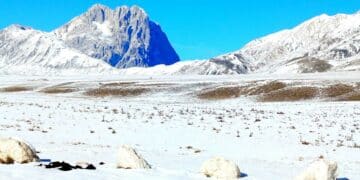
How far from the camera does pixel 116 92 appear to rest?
271 ft

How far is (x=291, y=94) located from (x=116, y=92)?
77.6ft

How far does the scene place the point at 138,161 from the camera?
18.2 m

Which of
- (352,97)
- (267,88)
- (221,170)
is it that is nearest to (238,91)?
(267,88)

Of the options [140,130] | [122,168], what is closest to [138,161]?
[122,168]

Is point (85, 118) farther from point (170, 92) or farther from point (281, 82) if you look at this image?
point (281, 82)

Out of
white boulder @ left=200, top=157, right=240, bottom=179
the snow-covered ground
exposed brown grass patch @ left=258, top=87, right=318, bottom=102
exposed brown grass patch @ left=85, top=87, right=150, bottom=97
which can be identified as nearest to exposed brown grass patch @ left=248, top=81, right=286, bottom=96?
exposed brown grass patch @ left=258, top=87, right=318, bottom=102

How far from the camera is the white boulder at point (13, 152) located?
59.0 ft

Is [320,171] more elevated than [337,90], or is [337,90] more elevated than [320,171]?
[337,90]

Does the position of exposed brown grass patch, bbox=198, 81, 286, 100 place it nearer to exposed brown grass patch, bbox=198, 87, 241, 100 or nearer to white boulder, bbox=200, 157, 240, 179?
exposed brown grass patch, bbox=198, 87, 241, 100

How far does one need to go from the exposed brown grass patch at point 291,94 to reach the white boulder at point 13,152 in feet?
175

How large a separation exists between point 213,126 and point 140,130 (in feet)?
15.1

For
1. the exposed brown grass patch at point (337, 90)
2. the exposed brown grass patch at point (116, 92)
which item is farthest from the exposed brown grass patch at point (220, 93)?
the exposed brown grass patch at point (337, 90)

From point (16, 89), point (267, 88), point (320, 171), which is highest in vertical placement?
point (16, 89)

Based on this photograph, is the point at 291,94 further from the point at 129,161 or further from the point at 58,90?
the point at 129,161
